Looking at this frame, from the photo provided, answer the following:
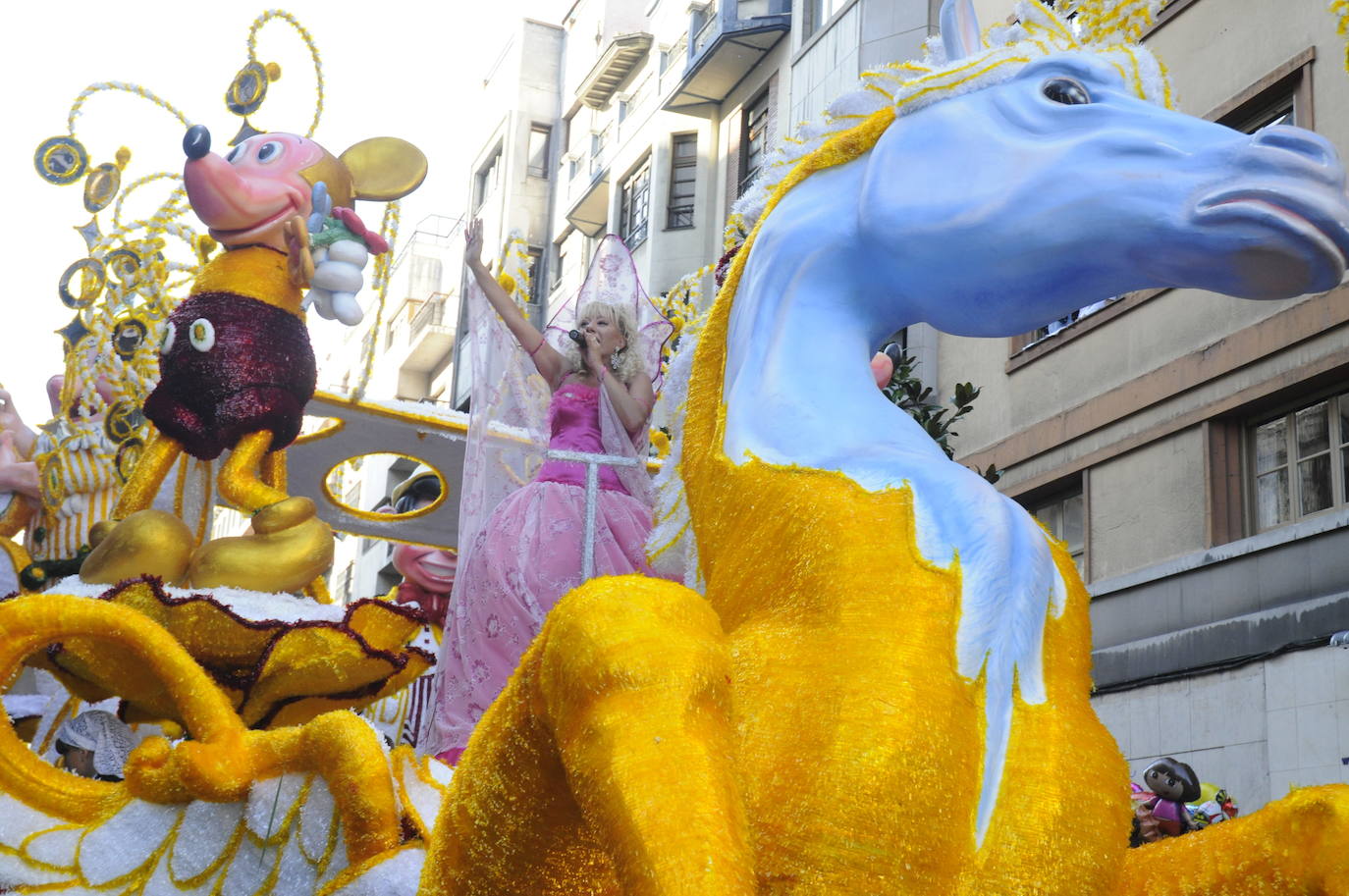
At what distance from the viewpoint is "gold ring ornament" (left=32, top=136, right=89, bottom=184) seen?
511 cm

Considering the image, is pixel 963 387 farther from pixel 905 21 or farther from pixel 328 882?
pixel 905 21

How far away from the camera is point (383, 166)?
4.62m

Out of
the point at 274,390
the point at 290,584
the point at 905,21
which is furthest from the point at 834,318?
the point at 905,21

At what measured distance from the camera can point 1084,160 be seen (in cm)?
162

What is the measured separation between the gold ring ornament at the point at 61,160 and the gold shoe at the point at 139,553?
6.53 ft

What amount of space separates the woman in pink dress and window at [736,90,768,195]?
12246 mm

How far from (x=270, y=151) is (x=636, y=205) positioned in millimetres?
13530

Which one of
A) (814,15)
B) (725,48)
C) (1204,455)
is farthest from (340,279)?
(725,48)

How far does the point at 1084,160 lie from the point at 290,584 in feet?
8.88

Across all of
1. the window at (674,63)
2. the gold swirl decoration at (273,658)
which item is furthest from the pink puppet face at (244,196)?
the window at (674,63)

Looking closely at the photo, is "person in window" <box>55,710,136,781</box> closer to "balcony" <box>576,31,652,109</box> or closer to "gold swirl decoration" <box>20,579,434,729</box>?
"gold swirl decoration" <box>20,579,434,729</box>

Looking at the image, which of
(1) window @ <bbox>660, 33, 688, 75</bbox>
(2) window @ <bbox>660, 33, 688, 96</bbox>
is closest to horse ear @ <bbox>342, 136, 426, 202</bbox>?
(2) window @ <bbox>660, 33, 688, 96</bbox>

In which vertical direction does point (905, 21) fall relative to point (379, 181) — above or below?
above

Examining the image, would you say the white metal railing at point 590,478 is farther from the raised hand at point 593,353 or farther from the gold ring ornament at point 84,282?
the gold ring ornament at point 84,282
